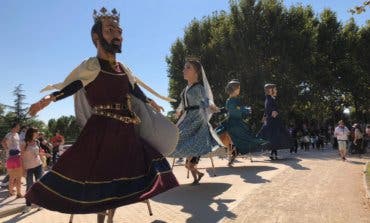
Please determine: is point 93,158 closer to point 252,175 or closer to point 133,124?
point 133,124

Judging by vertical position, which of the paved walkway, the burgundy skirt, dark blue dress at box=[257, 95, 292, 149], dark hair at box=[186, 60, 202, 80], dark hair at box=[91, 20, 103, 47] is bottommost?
the paved walkway

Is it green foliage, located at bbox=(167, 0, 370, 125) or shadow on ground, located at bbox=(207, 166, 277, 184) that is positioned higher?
green foliage, located at bbox=(167, 0, 370, 125)

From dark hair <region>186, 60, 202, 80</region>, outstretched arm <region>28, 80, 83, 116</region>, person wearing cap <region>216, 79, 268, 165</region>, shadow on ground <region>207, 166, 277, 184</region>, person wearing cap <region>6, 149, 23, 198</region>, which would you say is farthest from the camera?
person wearing cap <region>216, 79, 268, 165</region>

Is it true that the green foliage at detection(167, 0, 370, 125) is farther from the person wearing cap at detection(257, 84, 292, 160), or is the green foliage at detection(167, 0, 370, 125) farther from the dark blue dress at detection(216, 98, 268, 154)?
the dark blue dress at detection(216, 98, 268, 154)

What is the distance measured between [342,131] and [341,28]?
22.9 meters

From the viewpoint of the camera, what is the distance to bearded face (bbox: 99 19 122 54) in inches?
232

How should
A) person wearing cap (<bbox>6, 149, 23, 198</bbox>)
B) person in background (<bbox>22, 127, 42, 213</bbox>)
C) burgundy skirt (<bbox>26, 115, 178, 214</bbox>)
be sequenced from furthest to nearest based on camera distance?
person wearing cap (<bbox>6, 149, 23, 198</bbox>)
person in background (<bbox>22, 127, 42, 213</bbox>)
burgundy skirt (<bbox>26, 115, 178, 214</bbox>)

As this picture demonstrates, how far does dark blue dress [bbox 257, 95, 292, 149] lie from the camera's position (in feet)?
47.9

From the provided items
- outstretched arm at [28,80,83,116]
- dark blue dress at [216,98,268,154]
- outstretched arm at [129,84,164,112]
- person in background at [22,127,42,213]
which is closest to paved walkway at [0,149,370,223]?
person in background at [22,127,42,213]

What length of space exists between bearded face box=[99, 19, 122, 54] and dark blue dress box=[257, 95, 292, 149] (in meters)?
9.36

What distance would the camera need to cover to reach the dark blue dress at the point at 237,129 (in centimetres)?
1293

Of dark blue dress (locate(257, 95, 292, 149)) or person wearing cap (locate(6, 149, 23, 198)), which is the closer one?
person wearing cap (locate(6, 149, 23, 198))

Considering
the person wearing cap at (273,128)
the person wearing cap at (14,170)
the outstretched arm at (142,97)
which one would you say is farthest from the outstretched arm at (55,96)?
the person wearing cap at (273,128)

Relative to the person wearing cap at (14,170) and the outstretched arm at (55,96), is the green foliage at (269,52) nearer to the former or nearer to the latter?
the person wearing cap at (14,170)
